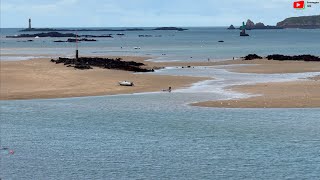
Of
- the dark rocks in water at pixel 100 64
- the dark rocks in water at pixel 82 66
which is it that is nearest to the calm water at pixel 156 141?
the dark rocks in water at pixel 82 66

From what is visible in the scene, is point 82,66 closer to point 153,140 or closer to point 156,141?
point 153,140

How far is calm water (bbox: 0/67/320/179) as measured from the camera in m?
26.6

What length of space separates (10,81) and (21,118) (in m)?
21.0

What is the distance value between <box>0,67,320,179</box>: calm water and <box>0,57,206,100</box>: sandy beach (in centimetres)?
424

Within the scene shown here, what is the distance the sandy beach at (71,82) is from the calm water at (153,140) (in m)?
4.24

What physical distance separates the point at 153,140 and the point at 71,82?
28.5 meters

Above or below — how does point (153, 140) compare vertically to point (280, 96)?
below

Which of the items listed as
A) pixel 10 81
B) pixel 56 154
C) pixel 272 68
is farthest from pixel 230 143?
pixel 272 68

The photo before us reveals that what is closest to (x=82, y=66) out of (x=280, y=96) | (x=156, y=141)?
(x=280, y=96)

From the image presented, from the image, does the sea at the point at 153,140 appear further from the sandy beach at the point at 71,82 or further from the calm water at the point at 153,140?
the sandy beach at the point at 71,82

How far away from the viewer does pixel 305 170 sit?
86.7 feet

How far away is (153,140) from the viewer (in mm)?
32812

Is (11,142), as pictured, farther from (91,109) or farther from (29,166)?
(91,109)

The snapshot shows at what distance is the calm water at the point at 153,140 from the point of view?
26.6 metres
